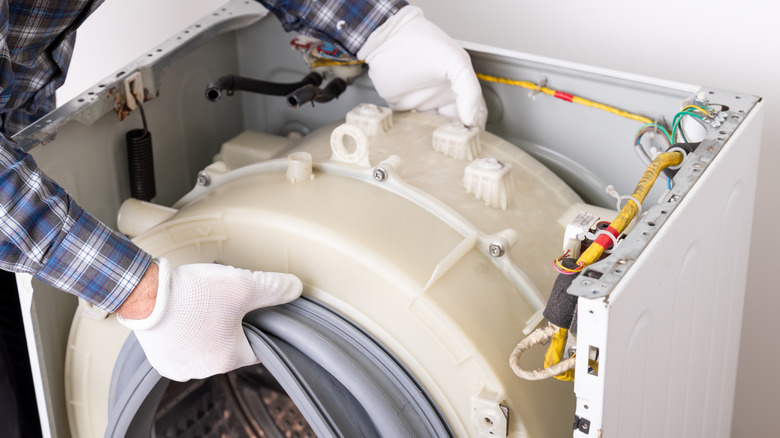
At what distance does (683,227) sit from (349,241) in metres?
0.52

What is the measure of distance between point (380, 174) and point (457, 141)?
0.23 meters

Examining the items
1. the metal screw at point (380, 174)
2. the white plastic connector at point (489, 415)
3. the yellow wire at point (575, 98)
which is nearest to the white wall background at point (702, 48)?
the yellow wire at point (575, 98)

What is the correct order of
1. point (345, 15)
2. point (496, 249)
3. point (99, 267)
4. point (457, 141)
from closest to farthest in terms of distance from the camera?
point (99, 267)
point (496, 249)
point (457, 141)
point (345, 15)

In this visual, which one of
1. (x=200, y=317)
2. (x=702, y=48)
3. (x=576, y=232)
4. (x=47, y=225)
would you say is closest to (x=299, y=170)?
(x=200, y=317)

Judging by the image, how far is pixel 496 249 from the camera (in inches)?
60.3

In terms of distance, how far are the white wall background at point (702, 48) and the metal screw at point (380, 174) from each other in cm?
78

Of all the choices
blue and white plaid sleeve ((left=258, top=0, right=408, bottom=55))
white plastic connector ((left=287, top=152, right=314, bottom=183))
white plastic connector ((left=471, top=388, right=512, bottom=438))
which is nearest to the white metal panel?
white plastic connector ((left=471, top=388, right=512, bottom=438))

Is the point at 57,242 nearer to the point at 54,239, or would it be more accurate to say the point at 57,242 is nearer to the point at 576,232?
the point at 54,239

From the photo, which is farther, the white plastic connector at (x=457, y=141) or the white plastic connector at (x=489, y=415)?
the white plastic connector at (x=457, y=141)

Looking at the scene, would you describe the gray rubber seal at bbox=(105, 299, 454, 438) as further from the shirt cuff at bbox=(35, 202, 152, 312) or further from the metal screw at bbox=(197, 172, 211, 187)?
the metal screw at bbox=(197, 172, 211, 187)

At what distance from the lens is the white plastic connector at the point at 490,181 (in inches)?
65.3

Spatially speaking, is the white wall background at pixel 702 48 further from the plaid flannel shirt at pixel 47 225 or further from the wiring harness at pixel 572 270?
the plaid flannel shirt at pixel 47 225

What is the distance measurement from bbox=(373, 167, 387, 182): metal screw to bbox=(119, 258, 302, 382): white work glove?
0.27 m

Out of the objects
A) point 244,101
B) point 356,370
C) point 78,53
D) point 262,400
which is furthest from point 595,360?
point 78,53
